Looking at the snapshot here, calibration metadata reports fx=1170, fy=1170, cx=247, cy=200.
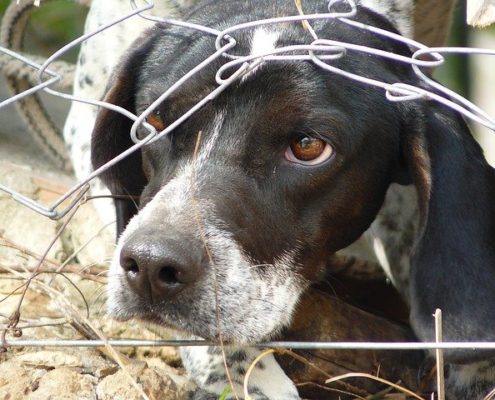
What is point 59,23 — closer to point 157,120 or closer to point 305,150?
point 157,120

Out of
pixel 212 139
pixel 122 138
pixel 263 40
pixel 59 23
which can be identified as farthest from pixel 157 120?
pixel 59 23

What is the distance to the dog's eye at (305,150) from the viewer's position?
3.19 m

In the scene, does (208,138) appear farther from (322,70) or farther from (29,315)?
(29,315)

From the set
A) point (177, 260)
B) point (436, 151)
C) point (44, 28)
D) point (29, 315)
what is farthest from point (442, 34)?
point (44, 28)

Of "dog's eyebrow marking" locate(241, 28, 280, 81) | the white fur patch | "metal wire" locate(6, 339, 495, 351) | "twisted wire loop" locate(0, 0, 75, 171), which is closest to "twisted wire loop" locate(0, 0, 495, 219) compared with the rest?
"dog's eyebrow marking" locate(241, 28, 280, 81)

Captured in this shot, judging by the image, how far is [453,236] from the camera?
3260mm

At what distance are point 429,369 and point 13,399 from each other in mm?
1295

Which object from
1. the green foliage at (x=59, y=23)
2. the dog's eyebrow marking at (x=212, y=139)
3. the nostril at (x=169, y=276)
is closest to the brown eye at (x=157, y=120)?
the dog's eyebrow marking at (x=212, y=139)

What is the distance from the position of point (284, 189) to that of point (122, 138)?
84 cm

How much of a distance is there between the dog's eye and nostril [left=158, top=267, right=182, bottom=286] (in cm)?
54

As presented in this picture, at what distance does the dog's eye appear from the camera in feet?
10.5

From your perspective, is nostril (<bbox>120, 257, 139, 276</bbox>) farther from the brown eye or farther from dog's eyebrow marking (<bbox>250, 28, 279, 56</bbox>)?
dog's eyebrow marking (<bbox>250, 28, 279, 56</bbox>)

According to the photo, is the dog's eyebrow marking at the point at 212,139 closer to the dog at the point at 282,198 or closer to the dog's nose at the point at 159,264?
the dog at the point at 282,198

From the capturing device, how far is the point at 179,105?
3307 mm
